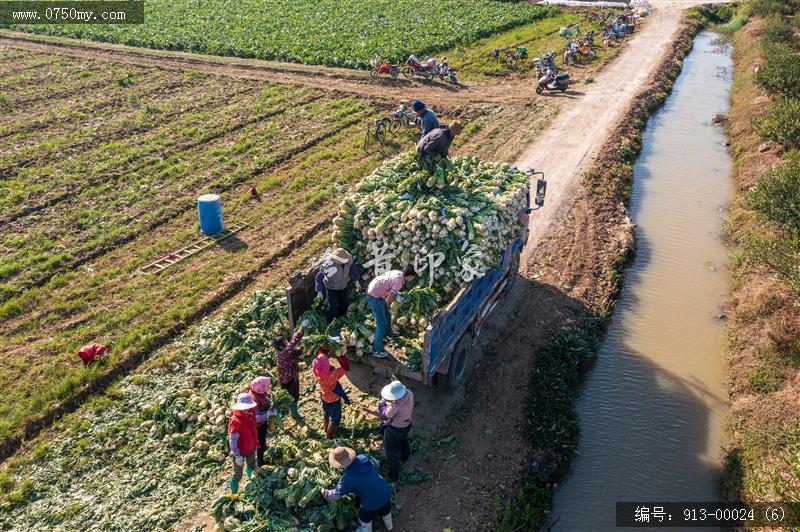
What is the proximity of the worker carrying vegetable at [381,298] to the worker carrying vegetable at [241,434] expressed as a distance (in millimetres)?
2413

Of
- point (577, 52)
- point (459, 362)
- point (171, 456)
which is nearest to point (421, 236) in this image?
point (459, 362)

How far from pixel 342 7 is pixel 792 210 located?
1578 inches

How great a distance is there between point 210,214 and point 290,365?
7.48 m

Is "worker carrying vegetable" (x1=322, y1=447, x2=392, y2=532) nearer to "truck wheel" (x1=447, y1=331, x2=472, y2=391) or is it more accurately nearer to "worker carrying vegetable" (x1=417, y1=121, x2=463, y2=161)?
"truck wheel" (x1=447, y1=331, x2=472, y2=391)

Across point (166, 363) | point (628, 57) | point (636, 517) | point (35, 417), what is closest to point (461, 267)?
point (636, 517)

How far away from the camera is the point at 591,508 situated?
9.59 m

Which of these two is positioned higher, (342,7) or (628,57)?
(342,7)

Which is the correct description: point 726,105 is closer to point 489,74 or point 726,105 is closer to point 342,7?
point 489,74

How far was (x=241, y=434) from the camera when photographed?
850 cm

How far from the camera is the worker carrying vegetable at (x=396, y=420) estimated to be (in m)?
8.77

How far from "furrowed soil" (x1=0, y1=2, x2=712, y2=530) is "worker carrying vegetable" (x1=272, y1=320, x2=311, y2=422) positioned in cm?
139

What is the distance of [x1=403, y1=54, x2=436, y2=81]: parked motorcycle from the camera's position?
2980cm

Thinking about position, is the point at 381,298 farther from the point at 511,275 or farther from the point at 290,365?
the point at 511,275

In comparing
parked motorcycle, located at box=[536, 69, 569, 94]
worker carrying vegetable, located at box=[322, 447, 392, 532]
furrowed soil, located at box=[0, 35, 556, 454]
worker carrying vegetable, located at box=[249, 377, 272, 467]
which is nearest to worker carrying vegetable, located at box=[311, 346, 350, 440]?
worker carrying vegetable, located at box=[249, 377, 272, 467]
